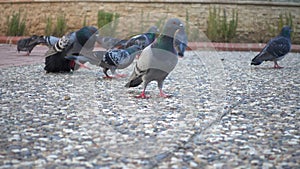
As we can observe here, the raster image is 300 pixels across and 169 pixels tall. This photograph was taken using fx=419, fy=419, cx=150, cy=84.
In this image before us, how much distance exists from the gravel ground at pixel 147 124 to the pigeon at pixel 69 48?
0.39 meters

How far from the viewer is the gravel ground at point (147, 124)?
222 centimetres

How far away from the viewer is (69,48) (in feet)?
17.5

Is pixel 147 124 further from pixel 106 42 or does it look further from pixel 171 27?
pixel 106 42

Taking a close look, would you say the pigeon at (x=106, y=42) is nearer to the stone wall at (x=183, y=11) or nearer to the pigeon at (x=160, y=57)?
the pigeon at (x=160, y=57)

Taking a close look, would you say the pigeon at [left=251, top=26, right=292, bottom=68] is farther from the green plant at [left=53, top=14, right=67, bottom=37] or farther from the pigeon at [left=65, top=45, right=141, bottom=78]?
the green plant at [left=53, top=14, right=67, bottom=37]

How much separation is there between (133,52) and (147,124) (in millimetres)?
2011

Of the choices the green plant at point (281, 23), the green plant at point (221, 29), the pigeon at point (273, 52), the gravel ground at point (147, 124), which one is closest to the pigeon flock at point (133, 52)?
the pigeon at point (273, 52)

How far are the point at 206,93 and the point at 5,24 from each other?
10364mm

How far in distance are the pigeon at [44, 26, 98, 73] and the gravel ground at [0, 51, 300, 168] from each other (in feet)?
1.27

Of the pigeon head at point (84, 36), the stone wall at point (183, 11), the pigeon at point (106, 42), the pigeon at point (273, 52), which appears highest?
the stone wall at point (183, 11)

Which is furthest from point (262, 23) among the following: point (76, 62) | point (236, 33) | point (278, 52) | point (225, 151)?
point (225, 151)

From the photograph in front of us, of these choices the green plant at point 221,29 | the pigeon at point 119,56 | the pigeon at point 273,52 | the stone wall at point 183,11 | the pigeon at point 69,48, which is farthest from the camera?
the stone wall at point 183,11

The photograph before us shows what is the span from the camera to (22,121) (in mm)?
2963

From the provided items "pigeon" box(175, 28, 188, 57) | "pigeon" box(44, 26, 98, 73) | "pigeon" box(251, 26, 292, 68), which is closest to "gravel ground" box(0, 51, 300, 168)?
"pigeon" box(44, 26, 98, 73)
